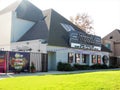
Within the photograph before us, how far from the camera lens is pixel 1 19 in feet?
128

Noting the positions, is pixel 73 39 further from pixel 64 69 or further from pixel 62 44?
pixel 64 69

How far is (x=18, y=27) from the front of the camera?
121 ft

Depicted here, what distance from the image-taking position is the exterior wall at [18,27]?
3633 cm

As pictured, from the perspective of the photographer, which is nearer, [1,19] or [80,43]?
[80,43]

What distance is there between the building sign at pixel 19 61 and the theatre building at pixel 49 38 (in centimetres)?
484

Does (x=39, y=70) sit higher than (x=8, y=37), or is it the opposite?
(x=8, y=37)

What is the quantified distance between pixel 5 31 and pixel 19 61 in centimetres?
1468

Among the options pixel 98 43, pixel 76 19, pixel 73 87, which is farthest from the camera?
pixel 76 19

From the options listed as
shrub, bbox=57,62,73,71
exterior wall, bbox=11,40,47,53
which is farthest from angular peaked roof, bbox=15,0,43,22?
shrub, bbox=57,62,73,71

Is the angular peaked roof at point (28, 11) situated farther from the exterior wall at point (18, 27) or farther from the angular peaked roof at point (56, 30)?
the angular peaked roof at point (56, 30)

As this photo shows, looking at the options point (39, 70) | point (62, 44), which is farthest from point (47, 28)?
point (39, 70)

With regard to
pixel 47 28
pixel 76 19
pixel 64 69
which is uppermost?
pixel 76 19

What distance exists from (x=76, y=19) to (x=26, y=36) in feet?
82.6

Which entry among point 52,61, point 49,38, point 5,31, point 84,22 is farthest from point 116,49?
point 49,38
